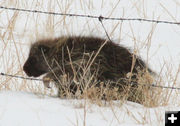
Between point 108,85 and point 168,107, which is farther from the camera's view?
point 108,85

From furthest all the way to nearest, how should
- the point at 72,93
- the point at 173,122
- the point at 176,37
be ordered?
the point at 176,37 < the point at 72,93 < the point at 173,122

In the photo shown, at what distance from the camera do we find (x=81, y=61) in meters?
4.67

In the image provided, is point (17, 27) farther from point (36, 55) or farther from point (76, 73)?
point (76, 73)

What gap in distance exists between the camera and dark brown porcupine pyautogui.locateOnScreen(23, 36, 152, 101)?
468 cm

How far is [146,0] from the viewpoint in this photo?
27.8 feet

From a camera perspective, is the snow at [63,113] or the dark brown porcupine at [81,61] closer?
the snow at [63,113]

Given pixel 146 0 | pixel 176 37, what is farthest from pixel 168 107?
pixel 146 0

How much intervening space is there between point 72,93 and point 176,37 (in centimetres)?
325

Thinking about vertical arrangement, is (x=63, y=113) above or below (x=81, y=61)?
below

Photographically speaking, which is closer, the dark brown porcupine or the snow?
the snow

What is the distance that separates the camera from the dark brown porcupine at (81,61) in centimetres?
468

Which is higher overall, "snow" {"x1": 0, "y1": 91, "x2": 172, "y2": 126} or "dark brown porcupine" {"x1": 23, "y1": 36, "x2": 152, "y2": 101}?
"dark brown porcupine" {"x1": 23, "y1": 36, "x2": 152, "y2": 101}

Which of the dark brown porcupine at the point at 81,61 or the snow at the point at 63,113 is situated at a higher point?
the dark brown porcupine at the point at 81,61

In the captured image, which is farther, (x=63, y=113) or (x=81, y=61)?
(x=81, y=61)
